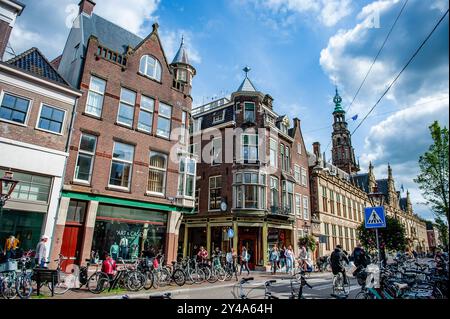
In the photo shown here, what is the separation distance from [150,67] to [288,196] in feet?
57.5

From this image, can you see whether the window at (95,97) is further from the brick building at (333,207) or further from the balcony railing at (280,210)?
the brick building at (333,207)

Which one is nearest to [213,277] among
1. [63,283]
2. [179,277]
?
[179,277]

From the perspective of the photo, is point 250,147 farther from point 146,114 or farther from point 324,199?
point 324,199

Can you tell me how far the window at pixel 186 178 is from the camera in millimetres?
18531

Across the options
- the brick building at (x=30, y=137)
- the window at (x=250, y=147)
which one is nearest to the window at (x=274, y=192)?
the window at (x=250, y=147)

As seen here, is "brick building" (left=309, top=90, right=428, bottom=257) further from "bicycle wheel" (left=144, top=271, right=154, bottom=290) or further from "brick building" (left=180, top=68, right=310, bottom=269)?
"bicycle wheel" (left=144, top=271, right=154, bottom=290)

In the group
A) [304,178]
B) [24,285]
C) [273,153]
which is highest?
[273,153]

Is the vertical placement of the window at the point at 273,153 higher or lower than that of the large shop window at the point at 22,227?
higher

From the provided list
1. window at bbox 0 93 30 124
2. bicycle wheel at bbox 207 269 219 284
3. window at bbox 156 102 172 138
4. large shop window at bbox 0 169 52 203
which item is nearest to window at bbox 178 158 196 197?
window at bbox 156 102 172 138

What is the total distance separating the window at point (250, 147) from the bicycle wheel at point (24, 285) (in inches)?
723

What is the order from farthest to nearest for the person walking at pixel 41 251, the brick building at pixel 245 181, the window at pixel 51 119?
the brick building at pixel 245 181, the window at pixel 51 119, the person walking at pixel 41 251

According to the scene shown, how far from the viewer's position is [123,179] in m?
15.9

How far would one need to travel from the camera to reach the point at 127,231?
1542 cm

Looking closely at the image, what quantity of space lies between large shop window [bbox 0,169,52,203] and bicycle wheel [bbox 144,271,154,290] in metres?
5.84
